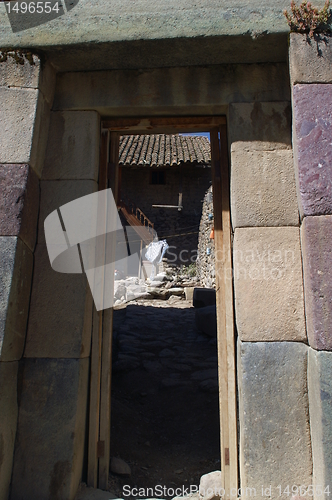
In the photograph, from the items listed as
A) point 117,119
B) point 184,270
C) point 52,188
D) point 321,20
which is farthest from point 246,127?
point 184,270

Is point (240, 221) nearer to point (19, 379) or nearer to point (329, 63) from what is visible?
point (329, 63)

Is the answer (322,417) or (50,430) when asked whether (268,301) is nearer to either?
(322,417)

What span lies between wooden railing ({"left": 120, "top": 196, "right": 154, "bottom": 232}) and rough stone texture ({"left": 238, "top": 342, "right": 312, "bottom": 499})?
12477 millimetres

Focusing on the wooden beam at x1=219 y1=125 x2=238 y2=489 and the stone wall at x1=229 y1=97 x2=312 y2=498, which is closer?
the stone wall at x1=229 y1=97 x2=312 y2=498

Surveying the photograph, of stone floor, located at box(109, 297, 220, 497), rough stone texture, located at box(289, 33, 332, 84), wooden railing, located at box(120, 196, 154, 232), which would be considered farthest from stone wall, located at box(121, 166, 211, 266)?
rough stone texture, located at box(289, 33, 332, 84)

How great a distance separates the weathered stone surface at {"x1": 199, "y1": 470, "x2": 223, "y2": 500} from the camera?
249cm

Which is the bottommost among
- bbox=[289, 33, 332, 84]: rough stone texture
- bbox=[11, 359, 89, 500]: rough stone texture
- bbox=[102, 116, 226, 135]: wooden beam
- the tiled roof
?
bbox=[11, 359, 89, 500]: rough stone texture

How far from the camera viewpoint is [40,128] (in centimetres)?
264

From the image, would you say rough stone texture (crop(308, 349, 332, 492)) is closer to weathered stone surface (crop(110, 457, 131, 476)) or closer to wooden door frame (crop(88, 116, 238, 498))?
wooden door frame (crop(88, 116, 238, 498))

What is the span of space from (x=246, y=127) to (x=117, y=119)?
1077 mm

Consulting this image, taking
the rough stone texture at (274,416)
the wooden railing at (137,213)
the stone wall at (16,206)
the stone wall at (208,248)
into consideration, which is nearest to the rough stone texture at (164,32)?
the stone wall at (16,206)

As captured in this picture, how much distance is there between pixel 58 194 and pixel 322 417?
2325 mm

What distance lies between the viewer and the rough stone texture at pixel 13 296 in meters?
2.26

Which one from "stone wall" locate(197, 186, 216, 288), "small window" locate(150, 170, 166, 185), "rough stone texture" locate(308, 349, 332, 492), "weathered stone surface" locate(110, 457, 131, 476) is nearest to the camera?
"rough stone texture" locate(308, 349, 332, 492)
